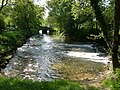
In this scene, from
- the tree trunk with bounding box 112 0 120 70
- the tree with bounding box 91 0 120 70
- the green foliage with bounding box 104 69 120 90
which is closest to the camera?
the green foliage with bounding box 104 69 120 90

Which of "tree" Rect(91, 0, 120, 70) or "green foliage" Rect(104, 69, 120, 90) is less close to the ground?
"tree" Rect(91, 0, 120, 70)

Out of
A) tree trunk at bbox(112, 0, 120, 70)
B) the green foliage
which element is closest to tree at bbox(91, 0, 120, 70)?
tree trunk at bbox(112, 0, 120, 70)

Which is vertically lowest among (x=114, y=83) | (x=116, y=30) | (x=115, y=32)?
(x=114, y=83)

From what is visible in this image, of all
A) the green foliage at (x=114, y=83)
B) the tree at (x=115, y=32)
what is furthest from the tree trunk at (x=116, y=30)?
the green foliage at (x=114, y=83)

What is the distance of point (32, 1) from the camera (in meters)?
29.9

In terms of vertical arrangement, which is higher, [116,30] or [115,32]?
[116,30]

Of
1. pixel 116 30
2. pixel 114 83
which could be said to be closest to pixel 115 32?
pixel 116 30

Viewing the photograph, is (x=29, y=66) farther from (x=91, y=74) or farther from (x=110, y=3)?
(x=110, y=3)

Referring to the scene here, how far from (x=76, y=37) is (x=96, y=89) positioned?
2161 inches

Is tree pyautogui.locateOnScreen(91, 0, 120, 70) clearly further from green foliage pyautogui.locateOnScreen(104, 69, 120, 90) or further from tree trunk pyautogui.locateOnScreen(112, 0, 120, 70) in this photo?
green foliage pyautogui.locateOnScreen(104, 69, 120, 90)

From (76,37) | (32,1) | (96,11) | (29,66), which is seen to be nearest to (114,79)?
(96,11)

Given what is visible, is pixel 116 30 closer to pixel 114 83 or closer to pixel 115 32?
pixel 115 32

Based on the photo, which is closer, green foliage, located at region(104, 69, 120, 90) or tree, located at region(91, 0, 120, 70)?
green foliage, located at region(104, 69, 120, 90)

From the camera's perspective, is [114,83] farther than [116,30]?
No
